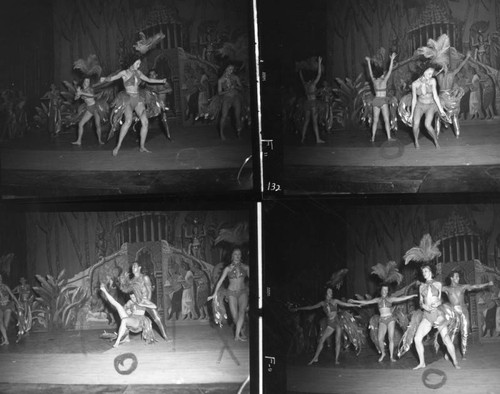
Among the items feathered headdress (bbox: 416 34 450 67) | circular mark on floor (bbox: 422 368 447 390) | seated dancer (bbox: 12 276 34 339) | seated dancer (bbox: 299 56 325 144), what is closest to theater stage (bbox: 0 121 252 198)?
seated dancer (bbox: 299 56 325 144)

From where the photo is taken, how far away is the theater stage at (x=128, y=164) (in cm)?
300

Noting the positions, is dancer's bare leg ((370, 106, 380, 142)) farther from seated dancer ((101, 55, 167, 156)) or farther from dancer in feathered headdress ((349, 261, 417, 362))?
seated dancer ((101, 55, 167, 156))

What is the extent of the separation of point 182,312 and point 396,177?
3.22ft

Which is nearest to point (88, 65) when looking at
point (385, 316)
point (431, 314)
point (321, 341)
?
point (321, 341)

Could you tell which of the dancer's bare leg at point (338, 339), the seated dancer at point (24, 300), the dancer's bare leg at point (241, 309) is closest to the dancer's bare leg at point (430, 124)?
the dancer's bare leg at point (338, 339)

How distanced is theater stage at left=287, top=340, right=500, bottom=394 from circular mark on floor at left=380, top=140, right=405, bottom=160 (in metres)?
0.74

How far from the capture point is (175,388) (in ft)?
10.0

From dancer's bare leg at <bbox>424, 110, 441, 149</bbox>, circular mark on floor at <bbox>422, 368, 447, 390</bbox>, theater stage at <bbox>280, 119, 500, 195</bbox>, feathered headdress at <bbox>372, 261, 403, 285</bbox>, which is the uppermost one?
dancer's bare leg at <bbox>424, 110, 441, 149</bbox>

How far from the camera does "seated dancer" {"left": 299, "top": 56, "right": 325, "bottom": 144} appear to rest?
2.95 meters

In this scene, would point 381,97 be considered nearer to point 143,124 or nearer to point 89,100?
point 143,124

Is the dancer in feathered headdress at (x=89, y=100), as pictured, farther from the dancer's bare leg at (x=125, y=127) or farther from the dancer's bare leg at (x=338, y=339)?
the dancer's bare leg at (x=338, y=339)

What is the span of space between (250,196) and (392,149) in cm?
57

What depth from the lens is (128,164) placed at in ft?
9.97

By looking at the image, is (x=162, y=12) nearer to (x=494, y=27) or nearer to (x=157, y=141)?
(x=157, y=141)
